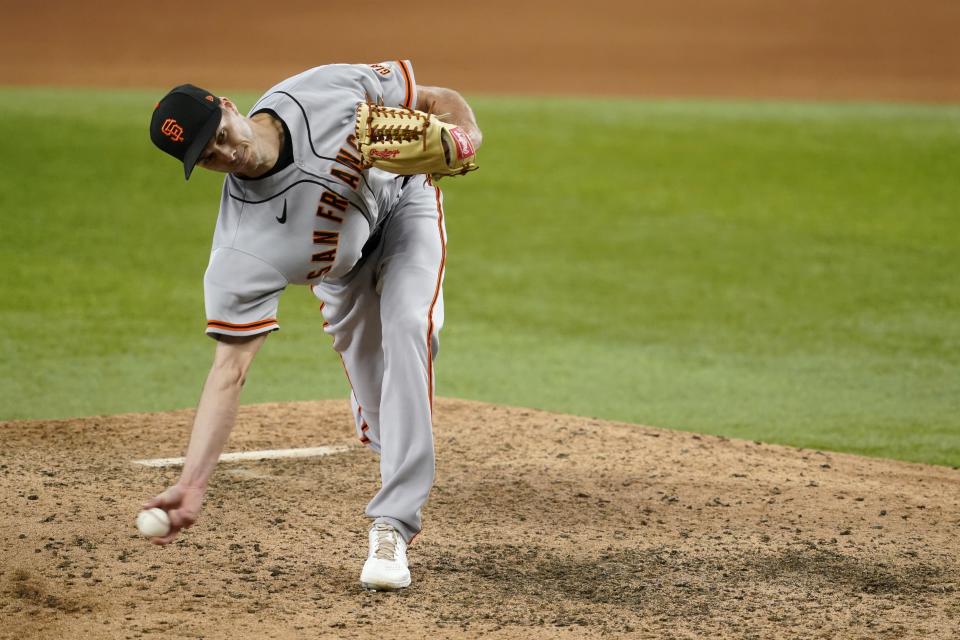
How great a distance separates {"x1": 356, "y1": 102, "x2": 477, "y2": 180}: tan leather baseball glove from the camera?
3496 mm

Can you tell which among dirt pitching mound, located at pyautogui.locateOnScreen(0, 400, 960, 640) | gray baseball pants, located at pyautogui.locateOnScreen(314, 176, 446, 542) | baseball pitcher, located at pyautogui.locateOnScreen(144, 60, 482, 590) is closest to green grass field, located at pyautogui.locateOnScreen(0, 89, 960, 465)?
dirt pitching mound, located at pyautogui.locateOnScreen(0, 400, 960, 640)

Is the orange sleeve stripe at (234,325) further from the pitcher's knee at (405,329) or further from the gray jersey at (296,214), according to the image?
the pitcher's knee at (405,329)

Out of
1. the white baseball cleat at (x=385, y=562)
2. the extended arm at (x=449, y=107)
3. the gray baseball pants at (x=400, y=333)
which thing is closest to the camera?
the white baseball cleat at (x=385, y=562)

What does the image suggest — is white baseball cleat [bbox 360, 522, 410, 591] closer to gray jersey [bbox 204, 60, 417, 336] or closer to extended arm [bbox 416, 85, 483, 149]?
gray jersey [bbox 204, 60, 417, 336]

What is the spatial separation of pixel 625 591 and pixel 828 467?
1833 millimetres

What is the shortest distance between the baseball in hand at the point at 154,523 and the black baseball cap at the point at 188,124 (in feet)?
2.85

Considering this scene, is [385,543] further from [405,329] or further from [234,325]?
[234,325]

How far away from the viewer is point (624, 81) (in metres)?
19.6

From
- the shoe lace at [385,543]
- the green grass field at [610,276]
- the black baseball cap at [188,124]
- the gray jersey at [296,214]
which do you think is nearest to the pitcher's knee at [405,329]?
the gray jersey at [296,214]

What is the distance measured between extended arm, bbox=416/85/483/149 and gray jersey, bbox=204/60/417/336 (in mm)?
275

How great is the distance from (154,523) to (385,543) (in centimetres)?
78

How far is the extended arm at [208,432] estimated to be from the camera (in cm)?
315

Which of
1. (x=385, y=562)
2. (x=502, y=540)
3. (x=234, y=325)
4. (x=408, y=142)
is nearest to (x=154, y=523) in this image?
(x=234, y=325)

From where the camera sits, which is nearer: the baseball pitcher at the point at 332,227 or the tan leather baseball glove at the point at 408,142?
the baseball pitcher at the point at 332,227
